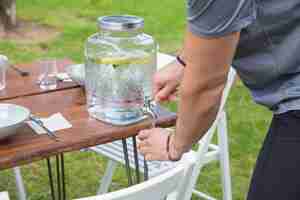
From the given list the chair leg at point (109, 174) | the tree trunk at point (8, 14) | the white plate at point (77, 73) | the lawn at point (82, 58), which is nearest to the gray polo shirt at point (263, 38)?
the white plate at point (77, 73)

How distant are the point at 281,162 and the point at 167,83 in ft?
1.30

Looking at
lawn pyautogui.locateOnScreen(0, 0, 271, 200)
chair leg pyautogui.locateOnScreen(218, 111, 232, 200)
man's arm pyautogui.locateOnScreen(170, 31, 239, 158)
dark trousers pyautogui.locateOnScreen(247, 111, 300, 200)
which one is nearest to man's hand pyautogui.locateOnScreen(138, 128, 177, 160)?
man's arm pyautogui.locateOnScreen(170, 31, 239, 158)

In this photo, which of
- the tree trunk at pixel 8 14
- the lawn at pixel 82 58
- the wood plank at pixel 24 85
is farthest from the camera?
the tree trunk at pixel 8 14

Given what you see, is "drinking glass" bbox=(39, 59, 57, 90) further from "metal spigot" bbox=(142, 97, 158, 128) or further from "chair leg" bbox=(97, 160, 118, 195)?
"chair leg" bbox=(97, 160, 118, 195)

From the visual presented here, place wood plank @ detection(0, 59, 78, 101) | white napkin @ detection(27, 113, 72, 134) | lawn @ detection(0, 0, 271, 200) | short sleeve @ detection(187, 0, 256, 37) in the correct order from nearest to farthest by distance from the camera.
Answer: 1. short sleeve @ detection(187, 0, 256, 37)
2. white napkin @ detection(27, 113, 72, 134)
3. wood plank @ detection(0, 59, 78, 101)
4. lawn @ detection(0, 0, 271, 200)

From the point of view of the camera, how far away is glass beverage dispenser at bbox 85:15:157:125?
2117 mm

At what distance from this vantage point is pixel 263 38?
1.41 m

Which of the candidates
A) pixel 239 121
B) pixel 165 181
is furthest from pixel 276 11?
pixel 239 121

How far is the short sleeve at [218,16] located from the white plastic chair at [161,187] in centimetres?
36

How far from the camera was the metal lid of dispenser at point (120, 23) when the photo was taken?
6.95ft

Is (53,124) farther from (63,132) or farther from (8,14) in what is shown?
(8,14)

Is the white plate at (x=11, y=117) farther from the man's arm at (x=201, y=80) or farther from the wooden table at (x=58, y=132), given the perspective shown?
the man's arm at (x=201, y=80)

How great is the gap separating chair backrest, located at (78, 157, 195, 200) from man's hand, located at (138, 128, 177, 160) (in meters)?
0.06

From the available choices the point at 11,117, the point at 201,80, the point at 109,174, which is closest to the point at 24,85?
the point at 11,117
